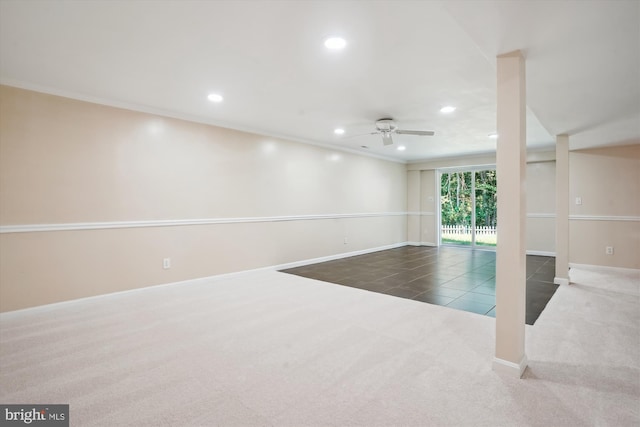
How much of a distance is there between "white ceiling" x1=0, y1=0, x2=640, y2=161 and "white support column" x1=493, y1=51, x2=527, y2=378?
0.92 ft

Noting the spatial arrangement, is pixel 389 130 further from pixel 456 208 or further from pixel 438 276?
pixel 456 208

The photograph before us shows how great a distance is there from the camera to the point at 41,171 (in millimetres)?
3318

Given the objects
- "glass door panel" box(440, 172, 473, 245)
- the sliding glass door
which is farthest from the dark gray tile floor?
"glass door panel" box(440, 172, 473, 245)

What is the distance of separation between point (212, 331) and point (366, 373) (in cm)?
147

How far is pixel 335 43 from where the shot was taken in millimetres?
2396

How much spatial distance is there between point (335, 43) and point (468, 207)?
23.2 feet

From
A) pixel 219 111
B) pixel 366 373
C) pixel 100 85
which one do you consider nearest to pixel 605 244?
pixel 366 373

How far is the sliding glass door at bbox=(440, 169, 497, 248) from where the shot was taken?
8.09 meters

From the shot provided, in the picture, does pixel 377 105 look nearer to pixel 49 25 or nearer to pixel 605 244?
pixel 49 25

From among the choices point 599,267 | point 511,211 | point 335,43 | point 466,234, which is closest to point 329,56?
point 335,43

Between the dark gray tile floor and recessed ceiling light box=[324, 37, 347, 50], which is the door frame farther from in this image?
recessed ceiling light box=[324, 37, 347, 50]

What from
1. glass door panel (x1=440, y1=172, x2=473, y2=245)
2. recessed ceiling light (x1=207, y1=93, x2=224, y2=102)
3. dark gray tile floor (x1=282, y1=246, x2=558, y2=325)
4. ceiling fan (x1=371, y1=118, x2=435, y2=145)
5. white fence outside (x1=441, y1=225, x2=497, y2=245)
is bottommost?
dark gray tile floor (x1=282, y1=246, x2=558, y2=325)

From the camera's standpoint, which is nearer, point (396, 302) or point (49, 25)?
point (49, 25)

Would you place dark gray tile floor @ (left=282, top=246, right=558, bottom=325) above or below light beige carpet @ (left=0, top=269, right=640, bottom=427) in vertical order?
above
